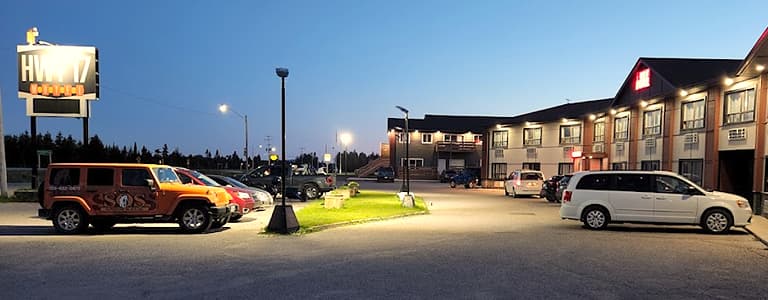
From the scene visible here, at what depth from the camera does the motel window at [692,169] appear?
2298cm

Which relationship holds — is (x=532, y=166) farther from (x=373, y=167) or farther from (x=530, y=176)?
(x=373, y=167)

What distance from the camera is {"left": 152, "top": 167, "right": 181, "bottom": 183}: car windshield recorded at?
43.9 ft

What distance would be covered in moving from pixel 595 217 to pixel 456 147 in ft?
175

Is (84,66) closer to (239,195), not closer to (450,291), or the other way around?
(239,195)

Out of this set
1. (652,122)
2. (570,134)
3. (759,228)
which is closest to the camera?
(759,228)

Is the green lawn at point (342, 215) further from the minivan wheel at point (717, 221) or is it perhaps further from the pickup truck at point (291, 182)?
the minivan wheel at point (717, 221)

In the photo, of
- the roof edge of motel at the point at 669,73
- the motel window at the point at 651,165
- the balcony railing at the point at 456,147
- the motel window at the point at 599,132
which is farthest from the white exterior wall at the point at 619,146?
the balcony railing at the point at 456,147

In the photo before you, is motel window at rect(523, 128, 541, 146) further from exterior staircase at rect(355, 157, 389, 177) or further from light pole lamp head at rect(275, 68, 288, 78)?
light pole lamp head at rect(275, 68, 288, 78)

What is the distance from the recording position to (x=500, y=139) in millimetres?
46812

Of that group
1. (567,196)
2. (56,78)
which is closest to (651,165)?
(567,196)

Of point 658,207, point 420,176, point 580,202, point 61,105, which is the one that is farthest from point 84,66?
point 420,176

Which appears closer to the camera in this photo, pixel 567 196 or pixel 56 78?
pixel 567 196

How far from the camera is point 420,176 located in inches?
2672

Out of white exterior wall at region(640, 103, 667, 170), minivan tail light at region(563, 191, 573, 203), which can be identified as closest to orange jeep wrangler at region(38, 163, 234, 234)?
minivan tail light at region(563, 191, 573, 203)
